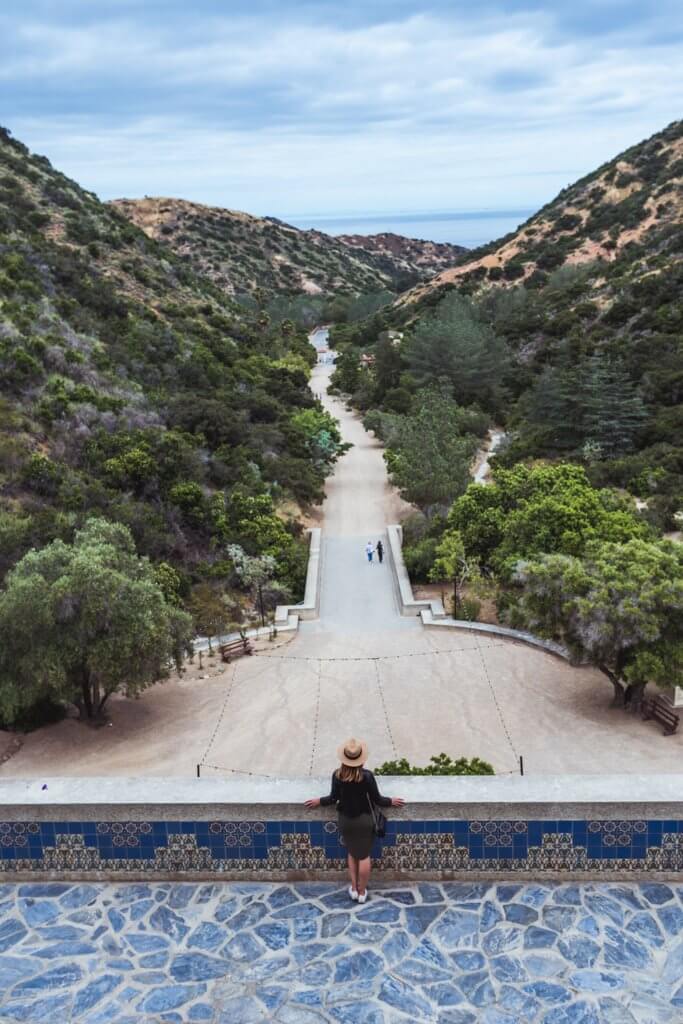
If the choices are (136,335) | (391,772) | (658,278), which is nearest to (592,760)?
(391,772)

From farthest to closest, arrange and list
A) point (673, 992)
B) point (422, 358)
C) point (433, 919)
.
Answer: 1. point (422, 358)
2. point (433, 919)
3. point (673, 992)

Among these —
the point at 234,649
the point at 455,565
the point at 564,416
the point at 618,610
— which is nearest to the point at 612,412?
the point at 564,416

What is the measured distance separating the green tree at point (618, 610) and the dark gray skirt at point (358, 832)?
779 cm

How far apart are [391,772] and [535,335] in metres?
41.9

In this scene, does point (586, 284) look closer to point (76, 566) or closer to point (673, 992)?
point (76, 566)

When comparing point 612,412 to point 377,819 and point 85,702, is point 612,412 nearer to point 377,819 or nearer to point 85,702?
point 85,702

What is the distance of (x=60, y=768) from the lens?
12320 millimetres

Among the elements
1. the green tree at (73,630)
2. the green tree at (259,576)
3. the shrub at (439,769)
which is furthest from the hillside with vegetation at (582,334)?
the green tree at (73,630)

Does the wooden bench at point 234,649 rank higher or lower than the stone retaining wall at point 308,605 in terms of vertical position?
lower

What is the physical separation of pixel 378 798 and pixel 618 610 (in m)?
7.87

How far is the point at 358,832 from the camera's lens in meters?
5.30

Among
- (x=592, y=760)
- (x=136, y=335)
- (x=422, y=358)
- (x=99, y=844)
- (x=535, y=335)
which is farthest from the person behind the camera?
(x=535, y=335)

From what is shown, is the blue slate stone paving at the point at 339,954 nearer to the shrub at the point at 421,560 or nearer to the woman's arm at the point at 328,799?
the woman's arm at the point at 328,799

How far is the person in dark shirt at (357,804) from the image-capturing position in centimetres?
530
